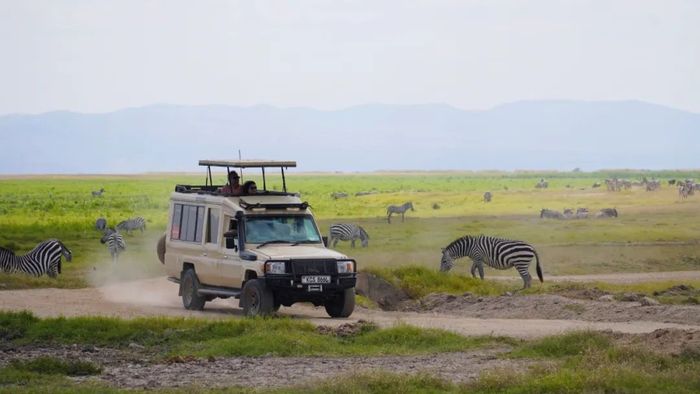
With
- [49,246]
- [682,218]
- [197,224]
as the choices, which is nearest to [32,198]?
[682,218]

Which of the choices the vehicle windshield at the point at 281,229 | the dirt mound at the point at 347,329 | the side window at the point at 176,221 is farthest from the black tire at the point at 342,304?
the side window at the point at 176,221

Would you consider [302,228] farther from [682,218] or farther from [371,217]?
[371,217]

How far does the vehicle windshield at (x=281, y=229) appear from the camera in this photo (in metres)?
24.8

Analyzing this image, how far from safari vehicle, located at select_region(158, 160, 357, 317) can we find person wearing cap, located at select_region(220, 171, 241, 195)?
15 cm

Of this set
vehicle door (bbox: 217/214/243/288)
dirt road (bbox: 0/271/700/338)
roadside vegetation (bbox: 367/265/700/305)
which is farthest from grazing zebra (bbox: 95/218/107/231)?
vehicle door (bbox: 217/214/243/288)

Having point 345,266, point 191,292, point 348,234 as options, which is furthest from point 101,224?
point 345,266

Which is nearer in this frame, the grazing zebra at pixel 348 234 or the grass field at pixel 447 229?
the grass field at pixel 447 229

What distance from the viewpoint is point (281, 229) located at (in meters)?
25.1

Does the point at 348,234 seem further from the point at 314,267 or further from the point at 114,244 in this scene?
the point at 314,267

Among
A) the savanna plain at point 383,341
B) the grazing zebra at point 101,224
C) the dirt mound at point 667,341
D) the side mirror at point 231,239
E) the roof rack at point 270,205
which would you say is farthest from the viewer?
the grazing zebra at point 101,224

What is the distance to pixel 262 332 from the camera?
67.8ft

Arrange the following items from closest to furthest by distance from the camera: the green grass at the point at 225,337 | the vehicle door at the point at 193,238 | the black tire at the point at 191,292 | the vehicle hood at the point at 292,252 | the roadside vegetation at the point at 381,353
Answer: the roadside vegetation at the point at 381,353 < the green grass at the point at 225,337 < the vehicle hood at the point at 292,252 < the vehicle door at the point at 193,238 < the black tire at the point at 191,292

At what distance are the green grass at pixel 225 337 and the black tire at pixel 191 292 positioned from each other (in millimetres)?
3323

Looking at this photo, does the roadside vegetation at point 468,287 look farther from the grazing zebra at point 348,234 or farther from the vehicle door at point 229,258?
the grazing zebra at point 348,234
